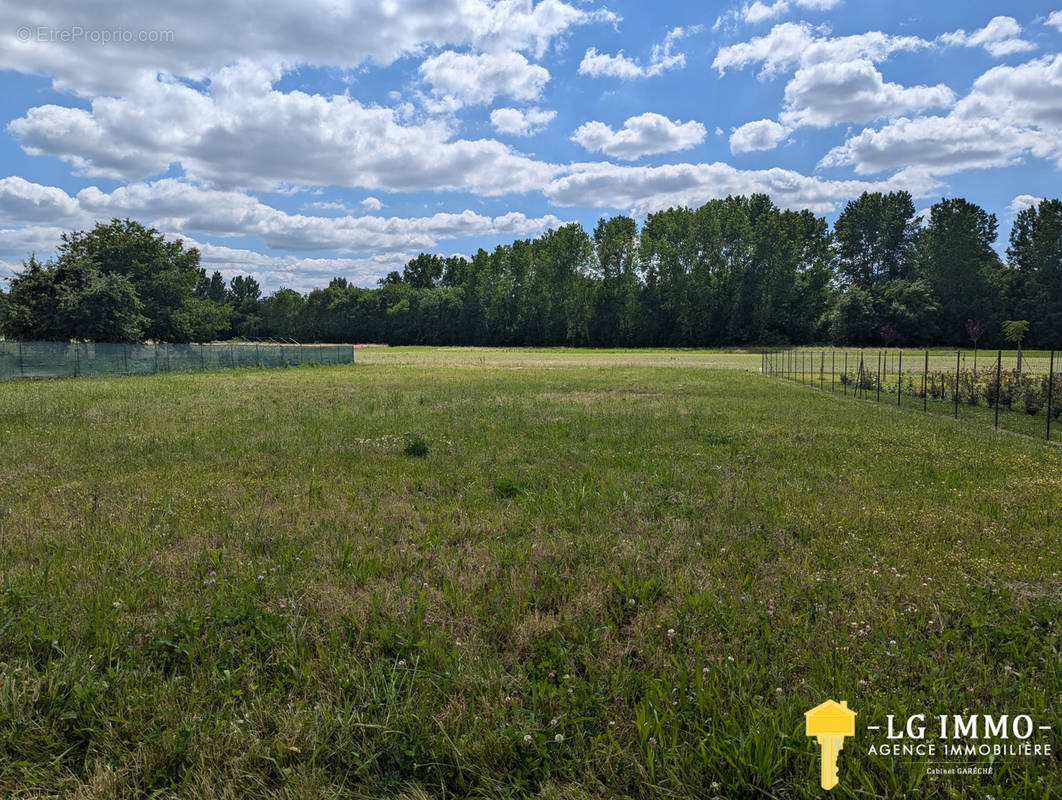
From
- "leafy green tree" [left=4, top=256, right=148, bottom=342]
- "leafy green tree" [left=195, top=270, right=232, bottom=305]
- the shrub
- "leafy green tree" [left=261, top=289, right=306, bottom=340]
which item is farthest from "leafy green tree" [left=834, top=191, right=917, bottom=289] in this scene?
"leafy green tree" [left=195, top=270, right=232, bottom=305]

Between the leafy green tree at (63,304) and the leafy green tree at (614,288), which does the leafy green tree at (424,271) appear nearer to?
the leafy green tree at (614,288)

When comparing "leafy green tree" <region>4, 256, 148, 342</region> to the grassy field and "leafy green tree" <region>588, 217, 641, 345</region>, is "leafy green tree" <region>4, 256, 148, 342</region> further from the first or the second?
"leafy green tree" <region>588, 217, 641, 345</region>

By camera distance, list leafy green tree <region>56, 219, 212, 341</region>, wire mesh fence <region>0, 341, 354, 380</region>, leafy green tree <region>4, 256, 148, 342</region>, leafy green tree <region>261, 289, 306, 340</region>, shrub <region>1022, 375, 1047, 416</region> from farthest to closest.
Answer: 1. leafy green tree <region>261, 289, 306, 340</region>
2. leafy green tree <region>56, 219, 212, 341</region>
3. leafy green tree <region>4, 256, 148, 342</region>
4. wire mesh fence <region>0, 341, 354, 380</region>
5. shrub <region>1022, 375, 1047, 416</region>

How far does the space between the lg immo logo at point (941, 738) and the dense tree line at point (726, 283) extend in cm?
6789

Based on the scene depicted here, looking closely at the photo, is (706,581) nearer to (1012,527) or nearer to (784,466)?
(1012,527)

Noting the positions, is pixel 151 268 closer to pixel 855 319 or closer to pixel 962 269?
pixel 855 319

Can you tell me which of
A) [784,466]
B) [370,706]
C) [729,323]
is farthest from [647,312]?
[370,706]

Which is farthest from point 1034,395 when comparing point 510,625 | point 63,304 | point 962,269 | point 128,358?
point 962,269

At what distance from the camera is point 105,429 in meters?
11.3

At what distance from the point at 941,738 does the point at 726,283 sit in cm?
8736

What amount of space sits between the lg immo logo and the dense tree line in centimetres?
6789

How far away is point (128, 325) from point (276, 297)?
3688 inches

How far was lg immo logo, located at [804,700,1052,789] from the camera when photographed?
2.49 meters

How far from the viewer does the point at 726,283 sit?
8400cm
